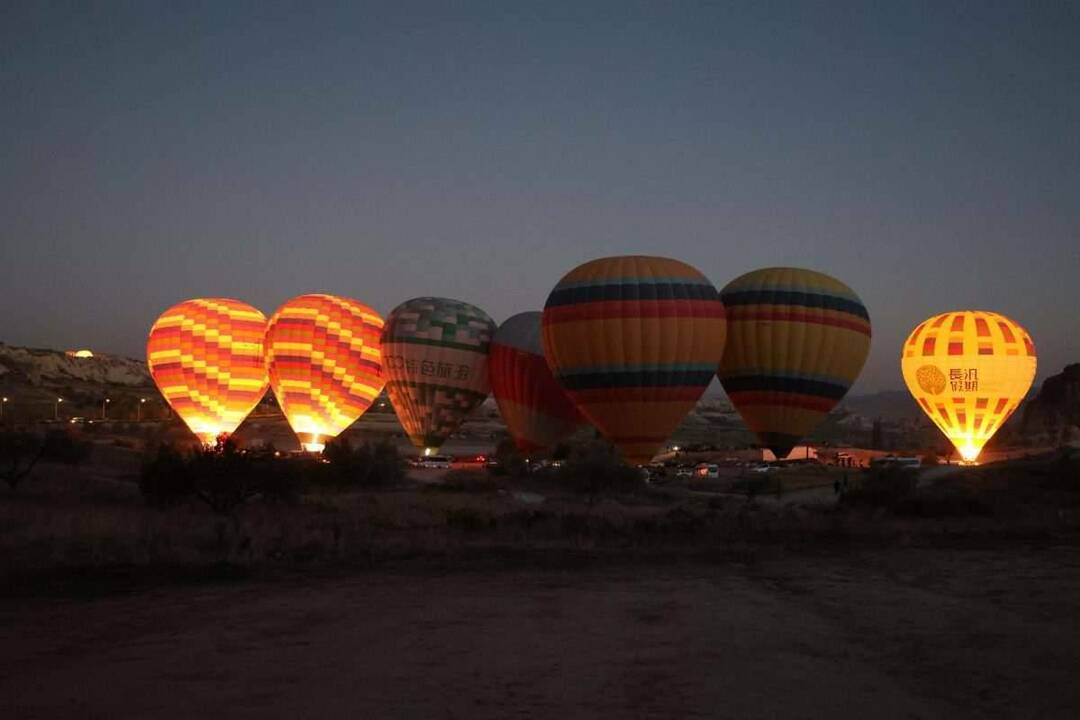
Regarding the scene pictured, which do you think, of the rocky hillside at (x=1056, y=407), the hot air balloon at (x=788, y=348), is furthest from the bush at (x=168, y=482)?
the rocky hillside at (x=1056, y=407)

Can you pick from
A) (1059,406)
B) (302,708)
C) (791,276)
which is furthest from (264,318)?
(1059,406)

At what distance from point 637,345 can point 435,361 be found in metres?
10.3

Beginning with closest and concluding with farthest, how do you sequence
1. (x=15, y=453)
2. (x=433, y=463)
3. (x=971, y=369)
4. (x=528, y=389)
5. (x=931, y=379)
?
(x=15, y=453) < (x=528, y=389) < (x=971, y=369) < (x=931, y=379) < (x=433, y=463)

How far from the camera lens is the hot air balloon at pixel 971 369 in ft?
118

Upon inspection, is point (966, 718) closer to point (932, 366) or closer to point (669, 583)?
point (669, 583)

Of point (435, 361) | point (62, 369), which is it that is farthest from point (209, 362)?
point (62, 369)

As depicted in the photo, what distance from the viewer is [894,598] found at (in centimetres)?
1164

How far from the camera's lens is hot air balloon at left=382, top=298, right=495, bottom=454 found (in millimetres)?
33000

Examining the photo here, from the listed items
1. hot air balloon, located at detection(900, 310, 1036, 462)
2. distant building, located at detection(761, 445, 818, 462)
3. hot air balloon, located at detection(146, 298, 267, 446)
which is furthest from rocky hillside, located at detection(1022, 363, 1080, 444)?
hot air balloon, located at detection(146, 298, 267, 446)

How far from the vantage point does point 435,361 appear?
33.0 m

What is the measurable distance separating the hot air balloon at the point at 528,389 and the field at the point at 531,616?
38.4ft

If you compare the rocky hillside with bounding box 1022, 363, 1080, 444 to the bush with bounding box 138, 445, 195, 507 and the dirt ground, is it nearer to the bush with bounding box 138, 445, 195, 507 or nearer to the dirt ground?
the bush with bounding box 138, 445, 195, 507

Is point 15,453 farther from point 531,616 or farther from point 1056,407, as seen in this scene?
point 1056,407

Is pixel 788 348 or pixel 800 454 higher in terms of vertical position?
pixel 788 348
